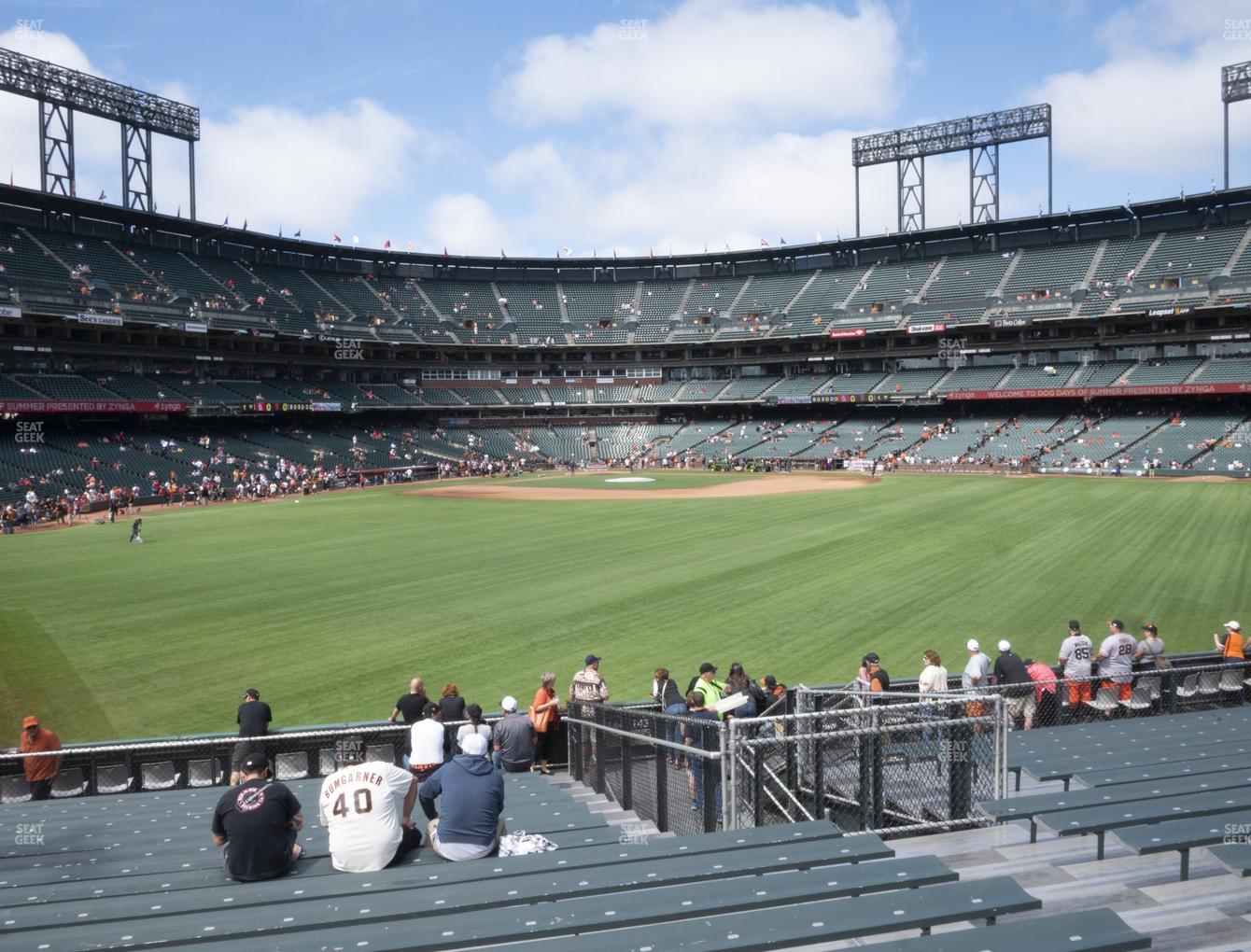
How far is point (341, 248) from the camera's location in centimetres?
9119

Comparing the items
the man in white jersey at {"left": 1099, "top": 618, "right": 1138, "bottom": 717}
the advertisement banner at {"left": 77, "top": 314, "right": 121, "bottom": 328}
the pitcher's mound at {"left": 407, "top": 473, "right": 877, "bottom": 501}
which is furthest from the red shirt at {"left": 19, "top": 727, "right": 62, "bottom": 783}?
the advertisement banner at {"left": 77, "top": 314, "right": 121, "bottom": 328}

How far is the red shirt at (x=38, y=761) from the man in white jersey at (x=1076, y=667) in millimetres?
13985

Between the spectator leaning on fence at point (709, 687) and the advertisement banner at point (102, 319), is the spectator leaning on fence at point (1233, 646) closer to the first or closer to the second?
the spectator leaning on fence at point (709, 687)

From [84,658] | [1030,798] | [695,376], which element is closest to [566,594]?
[84,658]

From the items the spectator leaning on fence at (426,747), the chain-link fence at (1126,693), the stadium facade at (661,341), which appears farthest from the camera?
the stadium facade at (661,341)

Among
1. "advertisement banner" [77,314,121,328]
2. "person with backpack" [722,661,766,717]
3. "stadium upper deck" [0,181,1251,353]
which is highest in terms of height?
"stadium upper deck" [0,181,1251,353]

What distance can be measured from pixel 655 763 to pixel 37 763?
844 cm

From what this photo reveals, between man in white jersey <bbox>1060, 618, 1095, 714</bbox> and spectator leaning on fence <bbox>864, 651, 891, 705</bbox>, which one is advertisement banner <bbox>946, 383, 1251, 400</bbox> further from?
spectator leaning on fence <bbox>864, 651, 891, 705</bbox>

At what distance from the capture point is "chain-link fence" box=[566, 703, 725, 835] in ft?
25.3

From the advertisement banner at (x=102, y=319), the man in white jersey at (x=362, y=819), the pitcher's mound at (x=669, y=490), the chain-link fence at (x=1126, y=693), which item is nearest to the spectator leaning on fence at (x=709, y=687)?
the chain-link fence at (x=1126, y=693)

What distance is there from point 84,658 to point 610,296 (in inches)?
3485

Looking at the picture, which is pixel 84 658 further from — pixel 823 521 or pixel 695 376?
pixel 695 376

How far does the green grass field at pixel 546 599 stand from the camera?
663 inches

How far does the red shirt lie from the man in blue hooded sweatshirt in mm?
7584
